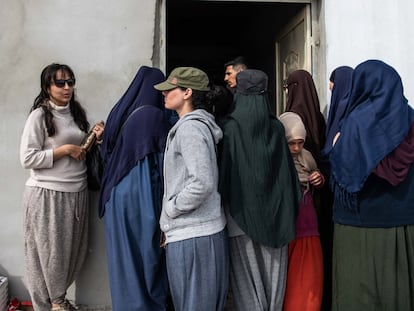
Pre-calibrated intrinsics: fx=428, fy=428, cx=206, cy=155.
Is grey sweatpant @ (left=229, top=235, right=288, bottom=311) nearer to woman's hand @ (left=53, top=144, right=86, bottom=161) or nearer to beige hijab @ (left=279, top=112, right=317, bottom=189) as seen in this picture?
beige hijab @ (left=279, top=112, right=317, bottom=189)

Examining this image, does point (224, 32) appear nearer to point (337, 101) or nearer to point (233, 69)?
point (233, 69)

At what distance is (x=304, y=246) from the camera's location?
101 inches

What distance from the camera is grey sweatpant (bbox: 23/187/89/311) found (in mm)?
2764

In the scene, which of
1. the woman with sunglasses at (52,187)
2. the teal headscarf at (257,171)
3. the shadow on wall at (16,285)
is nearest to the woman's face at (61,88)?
the woman with sunglasses at (52,187)

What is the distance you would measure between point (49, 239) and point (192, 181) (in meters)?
1.27

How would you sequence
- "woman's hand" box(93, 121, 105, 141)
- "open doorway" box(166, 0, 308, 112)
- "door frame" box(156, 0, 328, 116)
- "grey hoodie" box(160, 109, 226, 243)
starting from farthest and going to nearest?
"open doorway" box(166, 0, 308, 112) → "door frame" box(156, 0, 328, 116) → "woman's hand" box(93, 121, 105, 141) → "grey hoodie" box(160, 109, 226, 243)

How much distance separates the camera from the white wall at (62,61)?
123 inches

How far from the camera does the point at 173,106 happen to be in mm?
2328

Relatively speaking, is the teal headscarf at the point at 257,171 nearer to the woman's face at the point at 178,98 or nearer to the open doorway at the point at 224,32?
the woman's face at the point at 178,98

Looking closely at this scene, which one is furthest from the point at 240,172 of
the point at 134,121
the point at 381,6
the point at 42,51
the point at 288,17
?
the point at 288,17

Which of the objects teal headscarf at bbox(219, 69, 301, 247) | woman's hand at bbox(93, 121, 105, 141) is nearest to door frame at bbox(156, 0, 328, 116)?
teal headscarf at bbox(219, 69, 301, 247)

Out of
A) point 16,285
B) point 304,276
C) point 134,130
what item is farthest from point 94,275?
point 304,276

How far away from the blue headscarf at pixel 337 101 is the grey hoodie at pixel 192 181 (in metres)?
0.88

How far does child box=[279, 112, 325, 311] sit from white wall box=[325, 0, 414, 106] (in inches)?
44.5
